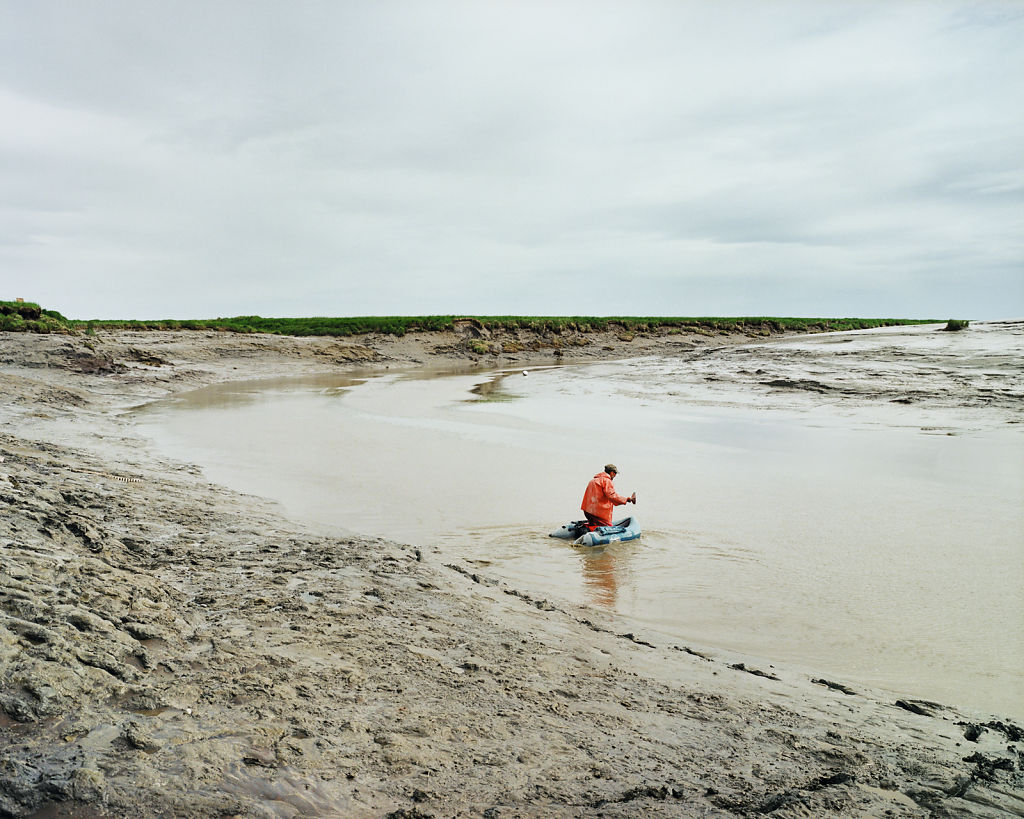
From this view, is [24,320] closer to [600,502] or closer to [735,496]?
[600,502]

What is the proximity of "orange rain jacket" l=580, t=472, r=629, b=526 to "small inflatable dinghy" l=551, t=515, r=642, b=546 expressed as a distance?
0.55 feet

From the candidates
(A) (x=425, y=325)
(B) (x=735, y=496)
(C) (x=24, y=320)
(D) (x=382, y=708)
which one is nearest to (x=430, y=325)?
(A) (x=425, y=325)

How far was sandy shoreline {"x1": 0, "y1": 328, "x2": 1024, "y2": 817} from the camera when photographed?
3.42 meters

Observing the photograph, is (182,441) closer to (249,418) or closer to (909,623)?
(249,418)

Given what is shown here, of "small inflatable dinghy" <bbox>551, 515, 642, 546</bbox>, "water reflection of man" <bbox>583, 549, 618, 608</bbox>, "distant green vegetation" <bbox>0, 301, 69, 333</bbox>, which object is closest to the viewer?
"water reflection of man" <bbox>583, 549, 618, 608</bbox>

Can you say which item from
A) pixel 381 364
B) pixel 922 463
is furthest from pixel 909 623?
pixel 381 364

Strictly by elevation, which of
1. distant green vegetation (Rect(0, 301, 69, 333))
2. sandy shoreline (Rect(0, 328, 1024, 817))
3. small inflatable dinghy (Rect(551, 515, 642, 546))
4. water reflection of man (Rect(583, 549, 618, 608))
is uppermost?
distant green vegetation (Rect(0, 301, 69, 333))

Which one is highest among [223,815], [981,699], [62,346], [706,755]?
[62,346]

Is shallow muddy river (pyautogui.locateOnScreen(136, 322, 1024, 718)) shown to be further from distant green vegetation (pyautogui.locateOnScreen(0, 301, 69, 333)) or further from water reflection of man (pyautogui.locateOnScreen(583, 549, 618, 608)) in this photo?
distant green vegetation (pyautogui.locateOnScreen(0, 301, 69, 333))

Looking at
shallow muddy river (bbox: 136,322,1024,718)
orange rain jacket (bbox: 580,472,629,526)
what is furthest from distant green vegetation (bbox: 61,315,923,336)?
orange rain jacket (bbox: 580,472,629,526)

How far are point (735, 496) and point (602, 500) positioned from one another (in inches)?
132

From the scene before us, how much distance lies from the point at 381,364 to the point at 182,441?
33173 millimetres

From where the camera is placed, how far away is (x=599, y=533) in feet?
30.8

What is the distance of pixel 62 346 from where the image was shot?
26.8 metres
